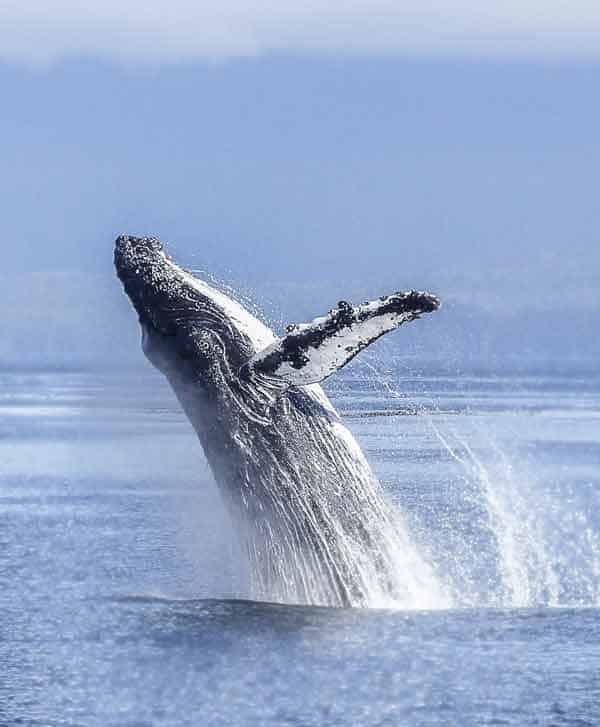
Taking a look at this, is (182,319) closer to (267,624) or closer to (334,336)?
(334,336)

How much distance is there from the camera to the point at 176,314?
54.3 feet

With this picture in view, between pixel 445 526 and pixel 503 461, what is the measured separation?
17714mm

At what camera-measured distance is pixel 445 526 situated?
2575cm

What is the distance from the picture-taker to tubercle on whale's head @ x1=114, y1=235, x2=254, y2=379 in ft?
53.5

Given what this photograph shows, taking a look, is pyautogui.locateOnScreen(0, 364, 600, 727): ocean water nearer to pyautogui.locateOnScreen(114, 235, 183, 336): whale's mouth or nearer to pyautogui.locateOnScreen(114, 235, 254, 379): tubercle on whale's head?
pyautogui.locateOnScreen(114, 235, 254, 379): tubercle on whale's head

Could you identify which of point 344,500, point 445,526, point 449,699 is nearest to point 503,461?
point 445,526

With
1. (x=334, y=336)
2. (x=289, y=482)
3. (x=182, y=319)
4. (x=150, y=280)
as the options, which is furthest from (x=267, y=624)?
(x=150, y=280)

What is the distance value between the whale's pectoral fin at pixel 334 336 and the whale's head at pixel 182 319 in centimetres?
80

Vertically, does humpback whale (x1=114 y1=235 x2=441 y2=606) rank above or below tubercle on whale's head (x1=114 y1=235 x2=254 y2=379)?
below

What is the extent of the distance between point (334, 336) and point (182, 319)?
218 centimetres

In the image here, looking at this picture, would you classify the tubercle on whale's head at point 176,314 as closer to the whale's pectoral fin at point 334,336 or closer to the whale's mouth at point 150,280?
the whale's mouth at point 150,280

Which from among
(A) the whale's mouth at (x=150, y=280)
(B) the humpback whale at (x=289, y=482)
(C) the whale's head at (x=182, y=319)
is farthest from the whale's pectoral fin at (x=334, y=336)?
(A) the whale's mouth at (x=150, y=280)

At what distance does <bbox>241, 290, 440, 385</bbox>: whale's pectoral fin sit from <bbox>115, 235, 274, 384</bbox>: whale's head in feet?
2.63

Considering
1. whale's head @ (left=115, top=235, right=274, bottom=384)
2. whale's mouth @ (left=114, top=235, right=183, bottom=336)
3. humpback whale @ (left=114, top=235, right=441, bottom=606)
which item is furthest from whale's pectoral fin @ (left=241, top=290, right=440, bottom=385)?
whale's mouth @ (left=114, top=235, right=183, bottom=336)
